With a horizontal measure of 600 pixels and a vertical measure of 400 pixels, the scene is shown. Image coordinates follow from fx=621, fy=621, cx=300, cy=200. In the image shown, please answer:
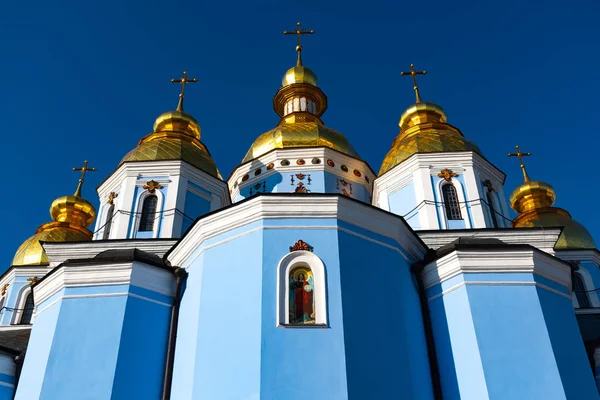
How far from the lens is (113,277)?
10047 mm

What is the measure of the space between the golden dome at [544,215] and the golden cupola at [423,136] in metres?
4.53

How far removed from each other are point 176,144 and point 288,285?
7.86 meters

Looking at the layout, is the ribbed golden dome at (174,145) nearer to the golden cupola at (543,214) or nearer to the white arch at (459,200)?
the white arch at (459,200)

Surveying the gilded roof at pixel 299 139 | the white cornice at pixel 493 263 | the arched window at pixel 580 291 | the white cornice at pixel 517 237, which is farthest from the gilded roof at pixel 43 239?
the arched window at pixel 580 291

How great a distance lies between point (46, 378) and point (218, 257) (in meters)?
Result: 3.05

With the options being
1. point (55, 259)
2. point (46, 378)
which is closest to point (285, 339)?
point (46, 378)

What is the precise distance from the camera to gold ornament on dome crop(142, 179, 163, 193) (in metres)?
14.7

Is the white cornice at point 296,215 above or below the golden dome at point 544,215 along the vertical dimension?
below

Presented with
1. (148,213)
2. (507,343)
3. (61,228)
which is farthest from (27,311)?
(507,343)

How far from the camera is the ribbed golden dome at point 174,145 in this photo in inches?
603

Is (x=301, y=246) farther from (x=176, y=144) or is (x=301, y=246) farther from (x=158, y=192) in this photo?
(x=176, y=144)

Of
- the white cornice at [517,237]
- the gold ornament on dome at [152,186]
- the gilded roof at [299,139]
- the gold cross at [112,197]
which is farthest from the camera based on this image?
the gilded roof at [299,139]

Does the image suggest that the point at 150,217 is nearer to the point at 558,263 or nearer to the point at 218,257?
the point at 218,257

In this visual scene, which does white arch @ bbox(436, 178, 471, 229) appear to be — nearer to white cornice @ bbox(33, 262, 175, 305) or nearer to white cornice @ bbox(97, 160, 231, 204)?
white cornice @ bbox(97, 160, 231, 204)
